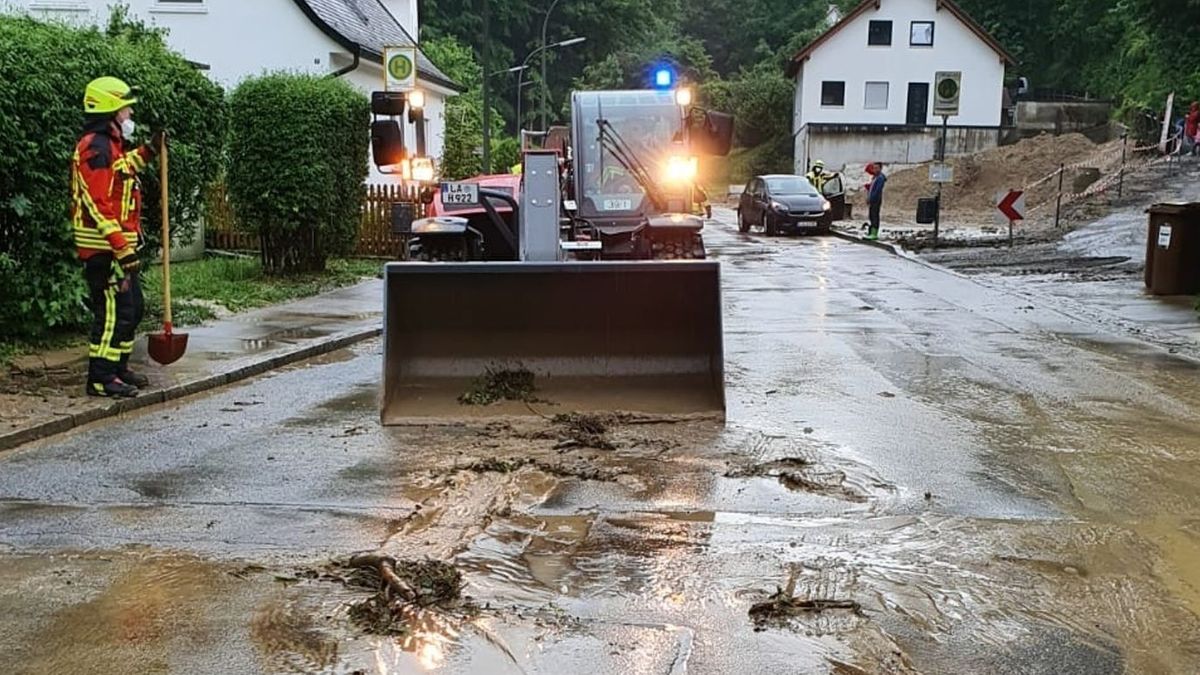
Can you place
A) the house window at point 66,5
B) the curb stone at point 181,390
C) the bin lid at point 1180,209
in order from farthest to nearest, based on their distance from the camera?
the house window at point 66,5 → the bin lid at point 1180,209 → the curb stone at point 181,390

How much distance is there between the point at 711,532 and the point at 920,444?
233 centimetres

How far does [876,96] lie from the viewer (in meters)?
57.0

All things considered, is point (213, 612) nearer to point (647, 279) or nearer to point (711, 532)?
point (711, 532)

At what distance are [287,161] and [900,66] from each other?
157ft

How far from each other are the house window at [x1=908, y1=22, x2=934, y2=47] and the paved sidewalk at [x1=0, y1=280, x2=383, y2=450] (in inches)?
1899

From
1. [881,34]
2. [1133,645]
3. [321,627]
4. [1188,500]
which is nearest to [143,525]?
[321,627]

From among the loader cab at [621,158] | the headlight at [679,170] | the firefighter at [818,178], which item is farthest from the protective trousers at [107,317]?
the firefighter at [818,178]

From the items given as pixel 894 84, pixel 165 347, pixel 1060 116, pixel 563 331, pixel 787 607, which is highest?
pixel 894 84

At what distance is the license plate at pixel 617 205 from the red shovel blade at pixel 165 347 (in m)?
4.97

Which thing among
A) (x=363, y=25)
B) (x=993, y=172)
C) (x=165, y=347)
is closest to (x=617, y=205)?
(x=165, y=347)

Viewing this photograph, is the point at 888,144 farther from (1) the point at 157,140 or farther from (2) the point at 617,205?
(1) the point at 157,140

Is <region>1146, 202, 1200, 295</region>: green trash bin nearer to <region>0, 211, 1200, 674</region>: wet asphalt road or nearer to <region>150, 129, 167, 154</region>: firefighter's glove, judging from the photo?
<region>0, 211, 1200, 674</region>: wet asphalt road

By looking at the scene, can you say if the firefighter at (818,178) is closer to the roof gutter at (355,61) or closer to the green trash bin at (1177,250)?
the roof gutter at (355,61)

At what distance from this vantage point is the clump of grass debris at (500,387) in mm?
7552
